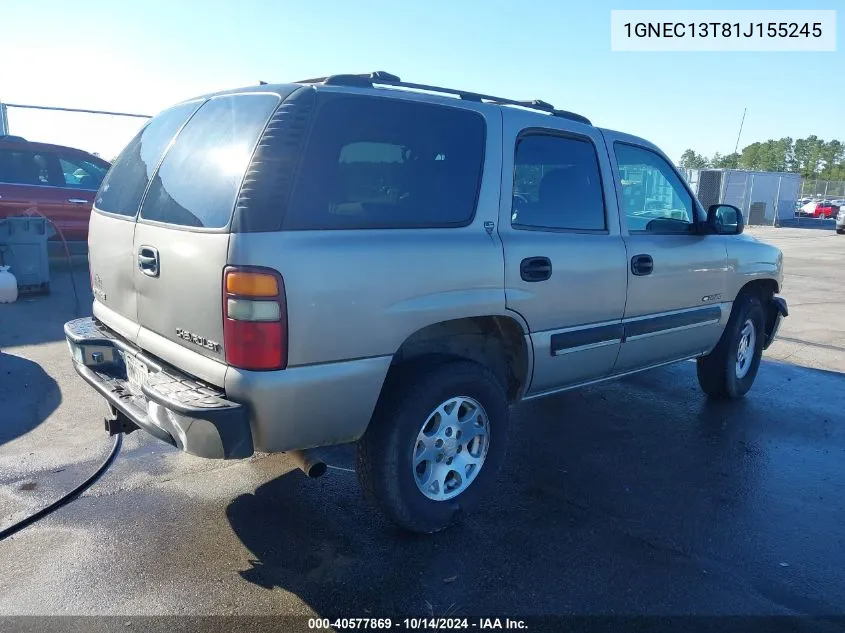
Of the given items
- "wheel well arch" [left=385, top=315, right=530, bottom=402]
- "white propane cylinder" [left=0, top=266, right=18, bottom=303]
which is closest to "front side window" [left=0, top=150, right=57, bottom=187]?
"white propane cylinder" [left=0, top=266, right=18, bottom=303]

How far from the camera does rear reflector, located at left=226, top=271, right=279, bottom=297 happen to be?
247 centimetres

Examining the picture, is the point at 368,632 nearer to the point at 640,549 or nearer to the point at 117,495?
the point at 640,549

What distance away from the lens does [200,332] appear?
2.67 m

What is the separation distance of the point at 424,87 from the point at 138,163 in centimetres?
153

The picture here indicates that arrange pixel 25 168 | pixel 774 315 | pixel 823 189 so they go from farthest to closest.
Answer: pixel 823 189, pixel 25 168, pixel 774 315

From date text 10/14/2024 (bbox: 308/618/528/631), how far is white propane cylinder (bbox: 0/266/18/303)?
22.1 ft

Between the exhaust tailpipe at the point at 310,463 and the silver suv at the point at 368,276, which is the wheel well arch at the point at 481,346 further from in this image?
the exhaust tailpipe at the point at 310,463

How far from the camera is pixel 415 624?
8.39 feet

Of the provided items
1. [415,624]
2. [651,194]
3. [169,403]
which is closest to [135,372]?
[169,403]

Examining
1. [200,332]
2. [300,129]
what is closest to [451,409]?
[200,332]

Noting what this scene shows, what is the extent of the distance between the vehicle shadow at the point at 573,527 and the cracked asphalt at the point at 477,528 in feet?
0.03

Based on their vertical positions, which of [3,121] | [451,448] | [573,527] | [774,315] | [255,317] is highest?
[3,121]

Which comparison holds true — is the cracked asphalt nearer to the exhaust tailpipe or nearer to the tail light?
the exhaust tailpipe

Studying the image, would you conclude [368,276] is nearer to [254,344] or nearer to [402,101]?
[254,344]
